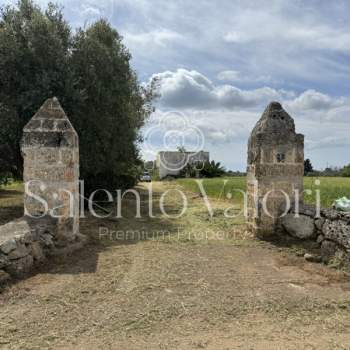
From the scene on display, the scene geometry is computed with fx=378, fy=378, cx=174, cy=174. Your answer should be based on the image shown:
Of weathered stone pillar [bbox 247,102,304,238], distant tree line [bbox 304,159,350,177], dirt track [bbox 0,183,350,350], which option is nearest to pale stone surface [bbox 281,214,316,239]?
weathered stone pillar [bbox 247,102,304,238]

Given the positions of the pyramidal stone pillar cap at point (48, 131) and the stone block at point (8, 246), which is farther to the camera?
the pyramidal stone pillar cap at point (48, 131)

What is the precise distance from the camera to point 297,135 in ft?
26.2

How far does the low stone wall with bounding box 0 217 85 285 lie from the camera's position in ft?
16.4

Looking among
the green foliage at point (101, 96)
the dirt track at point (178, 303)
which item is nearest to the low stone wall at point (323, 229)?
the dirt track at point (178, 303)

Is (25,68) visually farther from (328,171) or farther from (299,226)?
(328,171)

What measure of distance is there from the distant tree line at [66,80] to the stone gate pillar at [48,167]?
147 inches

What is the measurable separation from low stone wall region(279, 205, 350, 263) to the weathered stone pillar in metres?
0.33

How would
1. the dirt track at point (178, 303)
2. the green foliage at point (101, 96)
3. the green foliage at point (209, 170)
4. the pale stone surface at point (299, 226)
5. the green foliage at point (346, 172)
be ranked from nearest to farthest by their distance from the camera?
the dirt track at point (178, 303) < the pale stone surface at point (299, 226) < the green foliage at point (101, 96) < the green foliage at point (346, 172) < the green foliage at point (209, 170)

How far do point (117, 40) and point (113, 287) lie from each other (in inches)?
429

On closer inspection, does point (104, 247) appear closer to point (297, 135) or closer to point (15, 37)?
point (297, 135)

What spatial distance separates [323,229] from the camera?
676cm

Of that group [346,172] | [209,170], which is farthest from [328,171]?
[209,170]

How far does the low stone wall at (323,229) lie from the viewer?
607 cm

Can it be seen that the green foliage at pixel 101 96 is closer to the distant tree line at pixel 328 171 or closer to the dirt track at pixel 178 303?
the dirt track at pixel 178 303
